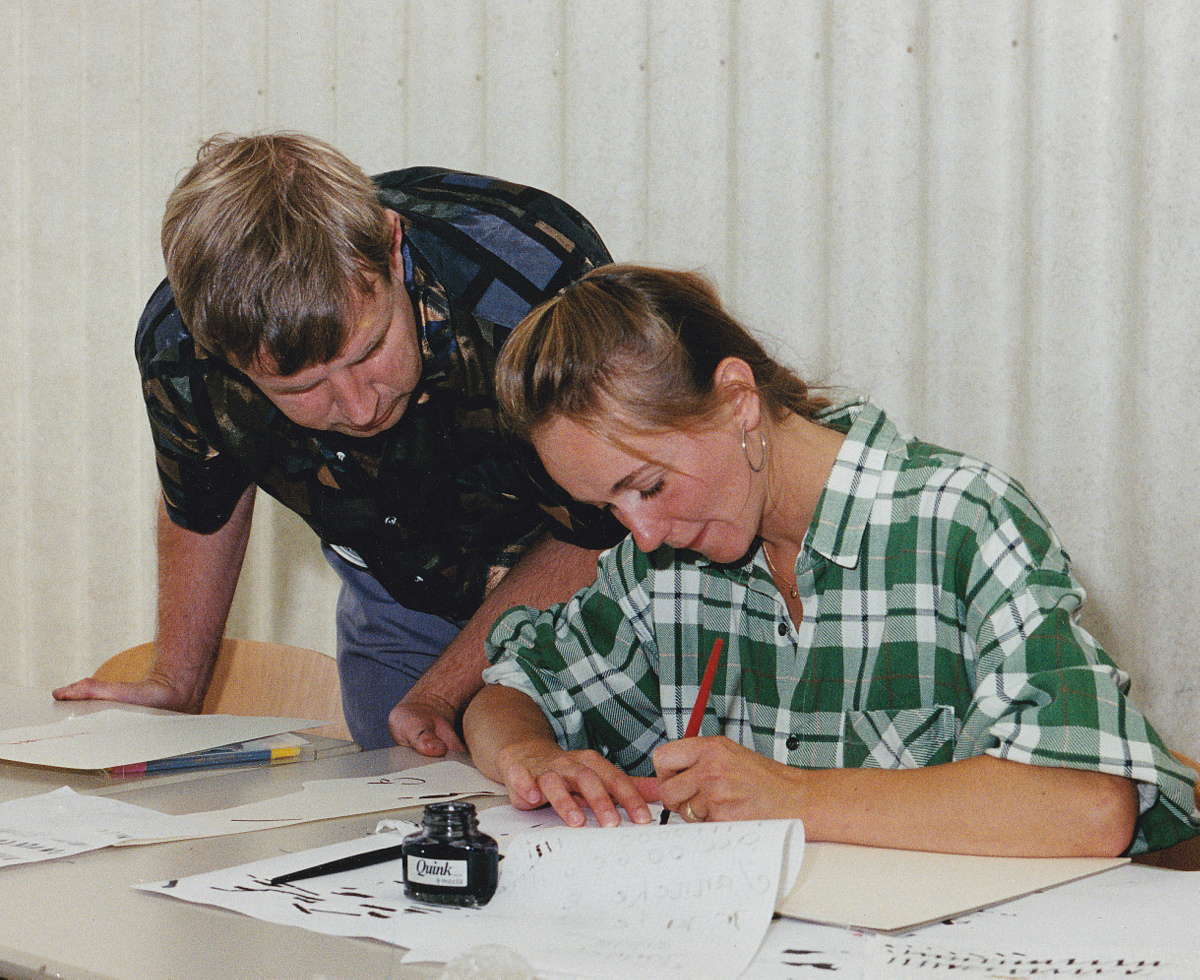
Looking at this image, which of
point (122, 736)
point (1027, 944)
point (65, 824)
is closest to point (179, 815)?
point (65, 824)

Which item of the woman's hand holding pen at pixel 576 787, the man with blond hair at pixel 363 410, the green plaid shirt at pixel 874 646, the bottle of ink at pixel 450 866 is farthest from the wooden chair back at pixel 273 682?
the bottle of ink at pixel 450 866

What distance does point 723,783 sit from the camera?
101cm

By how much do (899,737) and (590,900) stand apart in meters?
0.42

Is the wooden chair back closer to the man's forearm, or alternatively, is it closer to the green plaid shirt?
the man's forearm

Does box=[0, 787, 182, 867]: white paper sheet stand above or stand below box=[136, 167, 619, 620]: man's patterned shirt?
below

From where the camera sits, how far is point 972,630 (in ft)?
3.51

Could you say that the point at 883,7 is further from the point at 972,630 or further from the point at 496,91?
the point at 972,630

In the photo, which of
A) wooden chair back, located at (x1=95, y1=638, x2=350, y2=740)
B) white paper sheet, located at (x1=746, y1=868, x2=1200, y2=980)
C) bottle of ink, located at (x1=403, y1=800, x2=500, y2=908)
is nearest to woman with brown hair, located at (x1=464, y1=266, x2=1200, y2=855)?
white paper sheet, located at (x1=746, y1=868, x2=1200, y2=980)

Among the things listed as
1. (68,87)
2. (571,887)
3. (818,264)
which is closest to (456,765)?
(571,887)

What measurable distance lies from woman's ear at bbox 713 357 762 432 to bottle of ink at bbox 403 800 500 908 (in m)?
0.50

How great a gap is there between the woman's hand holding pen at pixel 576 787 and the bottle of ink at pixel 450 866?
0.21 m

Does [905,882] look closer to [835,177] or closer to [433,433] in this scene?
[433,433]

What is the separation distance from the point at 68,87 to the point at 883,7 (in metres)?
1.85

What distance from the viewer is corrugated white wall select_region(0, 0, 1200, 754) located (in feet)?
5.95
